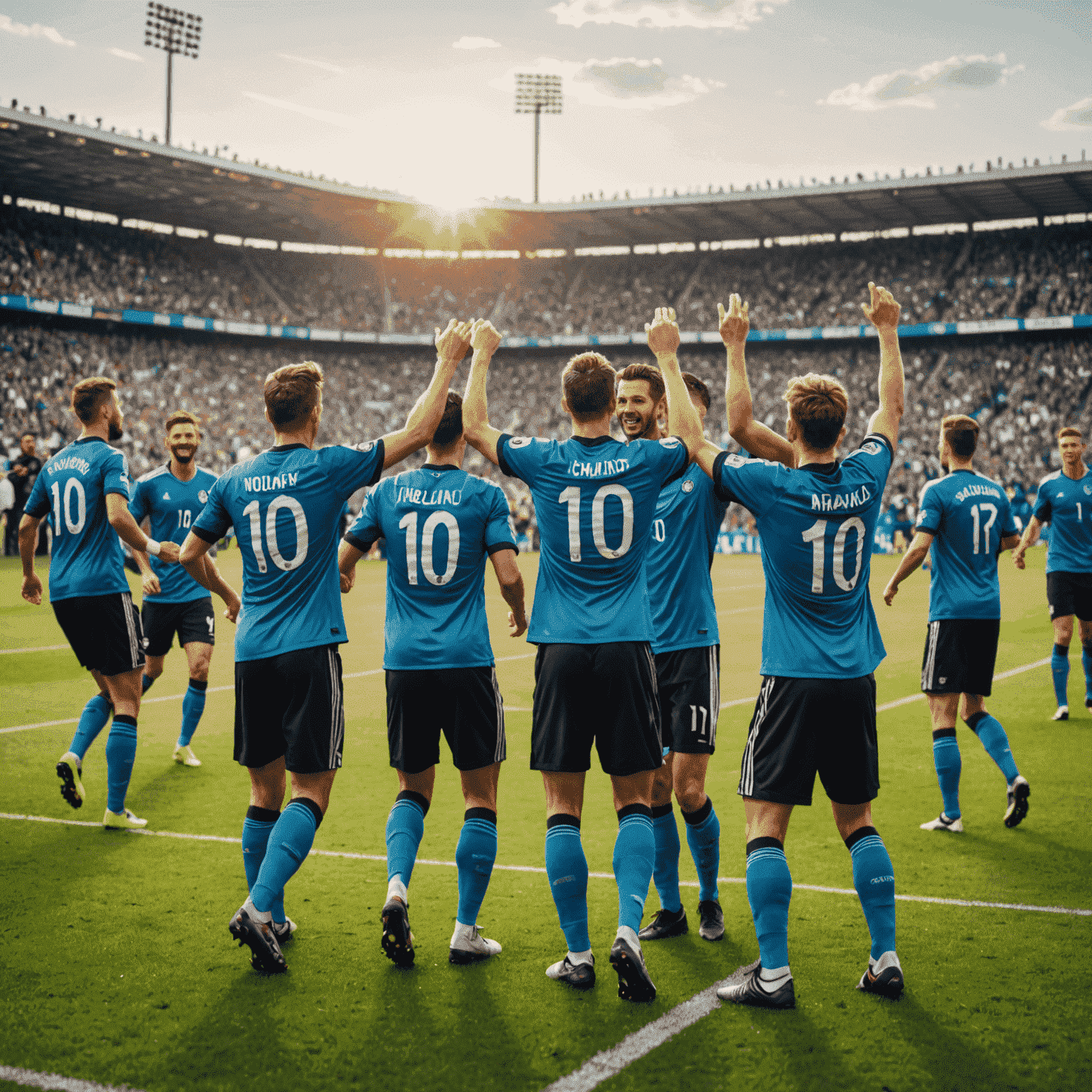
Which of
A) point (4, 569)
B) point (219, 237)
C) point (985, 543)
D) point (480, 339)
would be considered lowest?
point (4, 569)

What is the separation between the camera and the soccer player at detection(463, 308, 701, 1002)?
3.95 m

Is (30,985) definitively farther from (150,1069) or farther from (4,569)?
(4,569)

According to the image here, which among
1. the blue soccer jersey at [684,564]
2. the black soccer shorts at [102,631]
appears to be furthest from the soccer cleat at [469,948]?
the black soccer shorts at [102,631]

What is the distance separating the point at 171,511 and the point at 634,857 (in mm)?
5016

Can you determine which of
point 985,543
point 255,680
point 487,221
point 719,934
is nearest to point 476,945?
point 719,934

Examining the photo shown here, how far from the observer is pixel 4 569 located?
22828 mm

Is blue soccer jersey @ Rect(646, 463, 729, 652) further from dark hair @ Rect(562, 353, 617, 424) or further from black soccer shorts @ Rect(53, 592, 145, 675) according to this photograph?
black soccer shorts @ Rect(53, 592, 145, 675)

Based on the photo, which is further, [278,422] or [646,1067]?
[278,422]

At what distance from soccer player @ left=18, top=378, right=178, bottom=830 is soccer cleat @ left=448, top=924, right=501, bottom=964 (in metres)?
2.88

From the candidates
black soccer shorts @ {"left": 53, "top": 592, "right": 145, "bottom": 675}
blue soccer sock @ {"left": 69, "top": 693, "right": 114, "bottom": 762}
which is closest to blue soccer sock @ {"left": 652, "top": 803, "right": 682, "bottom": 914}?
black soccer shorts @ {"left": 53, "top": 592, "right": 145, "bottom": 675}

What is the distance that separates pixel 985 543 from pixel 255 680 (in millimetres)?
4516

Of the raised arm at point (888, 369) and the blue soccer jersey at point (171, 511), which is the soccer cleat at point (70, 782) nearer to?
the blue soccer jersey at point (171, 511)

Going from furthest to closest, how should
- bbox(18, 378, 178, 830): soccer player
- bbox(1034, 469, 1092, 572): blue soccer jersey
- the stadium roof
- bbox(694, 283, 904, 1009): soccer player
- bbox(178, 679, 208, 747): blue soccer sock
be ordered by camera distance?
1. the stadium roof
2. bbox(1034, 469, 1092, 572): blue soccer jersey
3. bbox(178, 679, 208, 747): blue soccer sock
4. bbox(18, 378, 178, 830): soccer player
5. bbox(694, 283, 904, 1009): soccer player

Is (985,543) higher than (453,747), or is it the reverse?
(985,543)
